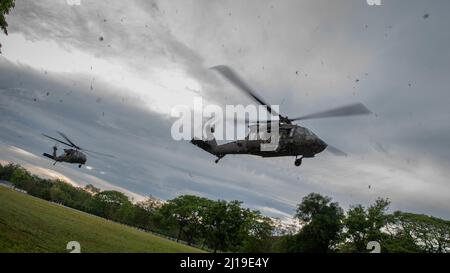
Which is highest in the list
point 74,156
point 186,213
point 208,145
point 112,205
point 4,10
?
point 4,10

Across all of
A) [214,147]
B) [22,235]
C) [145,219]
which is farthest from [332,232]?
[145,219]

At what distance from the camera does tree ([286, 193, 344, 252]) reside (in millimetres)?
58594

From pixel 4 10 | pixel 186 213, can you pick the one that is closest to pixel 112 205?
pixel 186 213

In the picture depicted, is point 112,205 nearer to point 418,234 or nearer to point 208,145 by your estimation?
point 418,234

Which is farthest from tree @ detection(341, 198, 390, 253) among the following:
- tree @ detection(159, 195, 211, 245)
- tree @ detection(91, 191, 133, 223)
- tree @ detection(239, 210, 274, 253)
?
tree @ detection(91, 191, 133, 223)

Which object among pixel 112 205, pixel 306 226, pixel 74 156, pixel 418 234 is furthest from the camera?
pixel 112 205

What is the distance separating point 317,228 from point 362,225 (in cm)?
748

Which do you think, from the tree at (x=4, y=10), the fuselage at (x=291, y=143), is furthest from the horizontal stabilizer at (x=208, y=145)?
the tree at (x=4, y=10)

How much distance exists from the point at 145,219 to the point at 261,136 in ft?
360

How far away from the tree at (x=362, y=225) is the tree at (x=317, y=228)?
2.79 m

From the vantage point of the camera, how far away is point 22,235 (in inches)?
572

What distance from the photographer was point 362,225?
55000 millimetres
